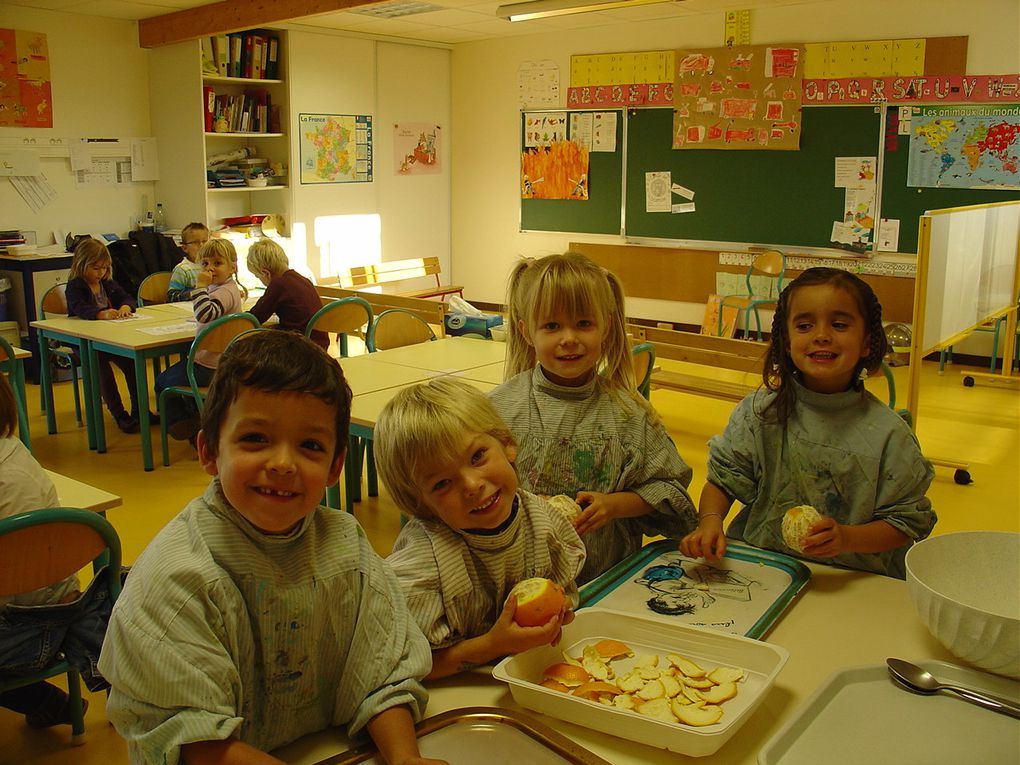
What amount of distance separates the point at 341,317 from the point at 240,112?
354 cm

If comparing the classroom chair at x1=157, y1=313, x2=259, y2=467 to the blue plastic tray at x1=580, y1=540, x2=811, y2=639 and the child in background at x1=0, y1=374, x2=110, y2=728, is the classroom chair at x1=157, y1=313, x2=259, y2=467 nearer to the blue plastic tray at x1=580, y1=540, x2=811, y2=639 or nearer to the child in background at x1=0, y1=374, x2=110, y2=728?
the child in background at x1=0, y1=374, x2=110, y2=728

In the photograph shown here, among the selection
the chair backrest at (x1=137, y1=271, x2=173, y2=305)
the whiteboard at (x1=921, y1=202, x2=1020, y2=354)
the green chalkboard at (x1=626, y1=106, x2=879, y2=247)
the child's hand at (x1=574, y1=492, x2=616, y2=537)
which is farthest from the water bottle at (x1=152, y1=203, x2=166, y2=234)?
the child's hand at (x1=574, y1=492, x2=616, y2=537)

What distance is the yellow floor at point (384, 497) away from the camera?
2.35 m

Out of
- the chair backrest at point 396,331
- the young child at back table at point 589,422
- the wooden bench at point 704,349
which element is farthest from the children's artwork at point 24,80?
the young child at back table at point 589,422

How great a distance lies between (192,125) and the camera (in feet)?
23.1

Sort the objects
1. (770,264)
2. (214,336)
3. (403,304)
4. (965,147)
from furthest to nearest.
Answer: (770,264), (965,147), (403,304), (214,336)

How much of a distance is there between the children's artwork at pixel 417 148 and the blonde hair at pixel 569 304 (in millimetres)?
6973

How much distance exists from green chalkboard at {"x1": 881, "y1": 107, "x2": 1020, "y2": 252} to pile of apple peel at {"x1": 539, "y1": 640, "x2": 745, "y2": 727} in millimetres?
5983

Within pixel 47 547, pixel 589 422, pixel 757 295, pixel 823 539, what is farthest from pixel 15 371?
pixel 757 295

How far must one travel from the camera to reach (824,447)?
1638 mm

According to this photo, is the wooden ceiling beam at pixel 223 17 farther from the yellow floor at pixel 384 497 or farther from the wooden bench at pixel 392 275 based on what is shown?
the yellow floor at pixel 384 497

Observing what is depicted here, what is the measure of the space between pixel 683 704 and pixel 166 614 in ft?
1.89

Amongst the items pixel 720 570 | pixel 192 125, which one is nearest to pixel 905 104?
pixel 192 125

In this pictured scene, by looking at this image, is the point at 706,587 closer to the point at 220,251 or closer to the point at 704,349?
the point at 704,349
